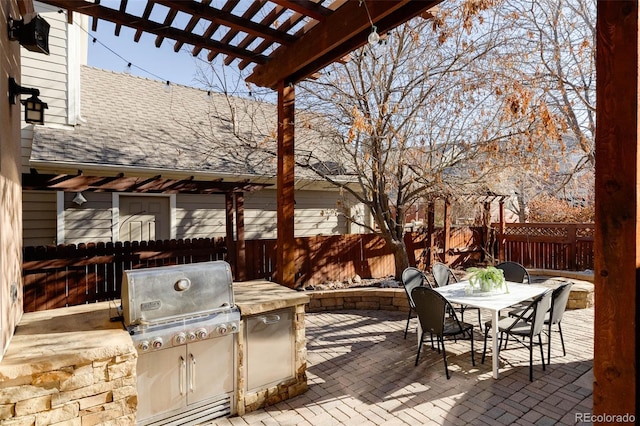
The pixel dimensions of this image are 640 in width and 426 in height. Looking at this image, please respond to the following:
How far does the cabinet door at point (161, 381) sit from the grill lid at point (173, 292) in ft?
0.97

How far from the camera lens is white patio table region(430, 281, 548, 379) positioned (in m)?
4.01

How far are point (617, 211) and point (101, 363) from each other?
321cm

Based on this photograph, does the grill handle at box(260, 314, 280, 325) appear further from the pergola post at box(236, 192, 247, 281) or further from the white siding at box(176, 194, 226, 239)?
the white siding at box(176, 194, 226, 239)

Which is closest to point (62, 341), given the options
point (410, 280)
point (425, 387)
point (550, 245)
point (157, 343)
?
point (157, 343)

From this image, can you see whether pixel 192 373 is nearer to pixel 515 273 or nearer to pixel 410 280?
pixel 410 280

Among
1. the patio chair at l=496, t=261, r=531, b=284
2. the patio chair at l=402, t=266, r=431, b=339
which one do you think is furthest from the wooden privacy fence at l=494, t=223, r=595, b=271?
the patio chair at l=402, t=266, r=431, b=339

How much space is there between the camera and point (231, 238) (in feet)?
21.2

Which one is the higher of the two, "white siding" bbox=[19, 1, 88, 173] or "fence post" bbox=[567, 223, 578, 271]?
"white siding" bbox=[19, 1, 88, 173]

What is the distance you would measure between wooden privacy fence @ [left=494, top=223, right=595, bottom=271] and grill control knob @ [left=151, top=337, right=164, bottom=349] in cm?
1050

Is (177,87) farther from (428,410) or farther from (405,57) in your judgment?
(428,410)

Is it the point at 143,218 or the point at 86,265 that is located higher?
the point at 143,218

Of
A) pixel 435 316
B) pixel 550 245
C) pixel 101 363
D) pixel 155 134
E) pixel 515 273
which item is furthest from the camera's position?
pixel 550 245

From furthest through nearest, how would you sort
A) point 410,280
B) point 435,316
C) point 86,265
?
point 86,265 → point 410,280 → point 435,316

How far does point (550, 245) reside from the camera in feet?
33.5
